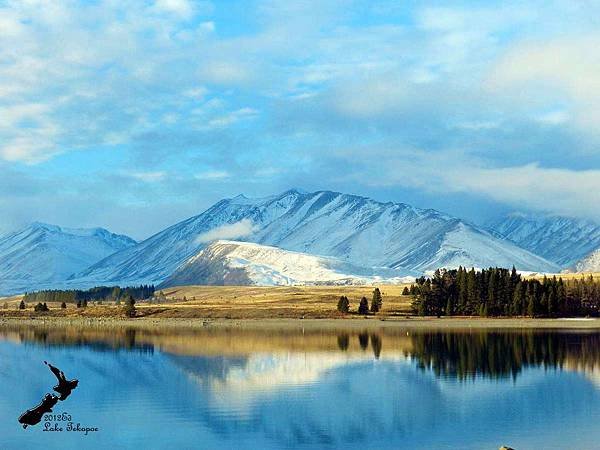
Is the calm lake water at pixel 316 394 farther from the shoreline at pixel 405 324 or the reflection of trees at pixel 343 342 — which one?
the shoreline at pixel 405 324

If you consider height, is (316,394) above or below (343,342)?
below

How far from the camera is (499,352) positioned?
4151 inches

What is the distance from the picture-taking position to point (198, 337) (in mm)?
145375

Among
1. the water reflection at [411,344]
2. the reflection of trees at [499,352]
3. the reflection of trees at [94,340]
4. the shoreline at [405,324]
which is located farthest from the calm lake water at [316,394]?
the shoreline at [405,324]

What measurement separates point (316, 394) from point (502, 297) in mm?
124153

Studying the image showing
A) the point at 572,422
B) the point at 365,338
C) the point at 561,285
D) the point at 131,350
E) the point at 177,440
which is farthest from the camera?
the point at 561,285

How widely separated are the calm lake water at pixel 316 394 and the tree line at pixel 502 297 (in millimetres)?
58206

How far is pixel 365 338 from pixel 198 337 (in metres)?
28.2

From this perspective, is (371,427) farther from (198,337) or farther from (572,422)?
(198,337)

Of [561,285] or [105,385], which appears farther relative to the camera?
[561,285]

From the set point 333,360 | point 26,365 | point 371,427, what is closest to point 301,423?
point 371,427

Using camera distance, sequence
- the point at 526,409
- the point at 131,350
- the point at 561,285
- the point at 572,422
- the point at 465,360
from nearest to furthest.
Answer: the point at 572,422 → the point at 526,409 → the point at 465,360 → the point at 131,350 → the point at 561,285

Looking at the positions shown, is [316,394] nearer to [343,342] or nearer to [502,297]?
[343,342]

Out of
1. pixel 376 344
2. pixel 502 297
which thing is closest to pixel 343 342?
pixel 376 344
